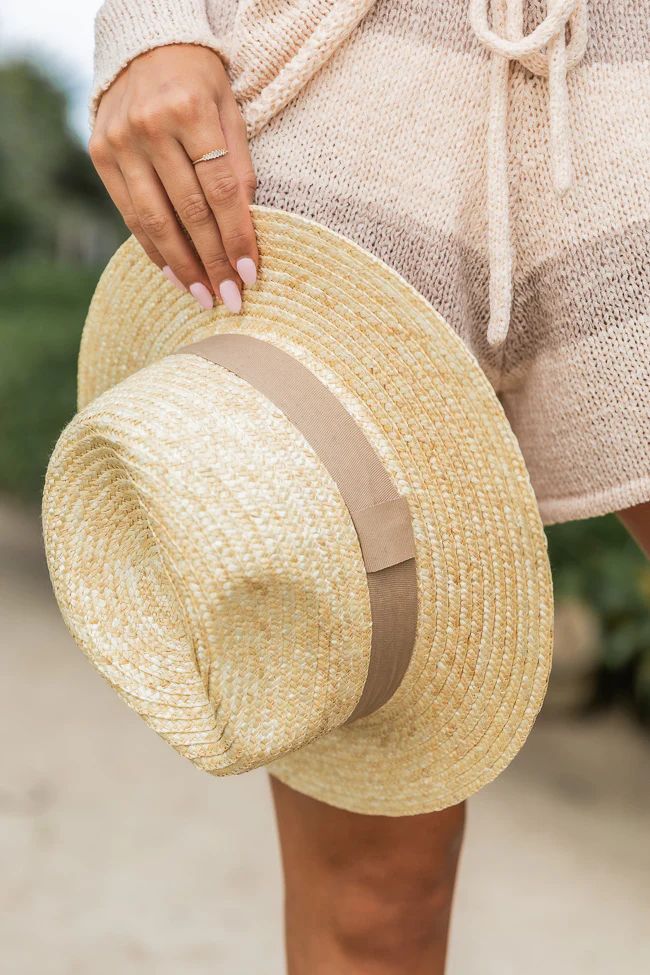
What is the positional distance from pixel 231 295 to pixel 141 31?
0.22m

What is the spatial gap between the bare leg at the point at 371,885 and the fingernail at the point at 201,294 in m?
0.49

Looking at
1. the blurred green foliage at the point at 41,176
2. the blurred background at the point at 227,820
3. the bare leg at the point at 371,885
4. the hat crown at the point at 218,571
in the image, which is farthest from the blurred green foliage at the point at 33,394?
the blurred green foliage at the point at 41,176

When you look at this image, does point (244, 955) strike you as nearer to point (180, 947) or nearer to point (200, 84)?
point (180, 947)

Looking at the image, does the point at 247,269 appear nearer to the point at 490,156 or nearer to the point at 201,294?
the point at 201,294

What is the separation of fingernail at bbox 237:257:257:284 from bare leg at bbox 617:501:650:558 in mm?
372

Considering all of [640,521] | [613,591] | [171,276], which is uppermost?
[171,276]

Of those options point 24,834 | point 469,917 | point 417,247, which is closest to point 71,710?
point 24,834

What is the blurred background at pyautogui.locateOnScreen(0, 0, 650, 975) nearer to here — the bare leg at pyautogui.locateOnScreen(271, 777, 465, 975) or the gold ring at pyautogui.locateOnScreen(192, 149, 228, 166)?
the bare leg at pyautogui.locateOnScreen(271, 777, 465, 975)

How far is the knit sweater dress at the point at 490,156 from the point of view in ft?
2.60

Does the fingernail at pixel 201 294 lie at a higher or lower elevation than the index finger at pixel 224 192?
lower

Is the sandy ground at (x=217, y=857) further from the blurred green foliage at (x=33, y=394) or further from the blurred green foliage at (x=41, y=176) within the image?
the blurred green foliage at (x=41, y=176)

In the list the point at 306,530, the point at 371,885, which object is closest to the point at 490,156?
the point at 306,530

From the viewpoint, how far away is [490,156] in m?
0.79

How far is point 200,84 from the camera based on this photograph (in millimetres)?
806
